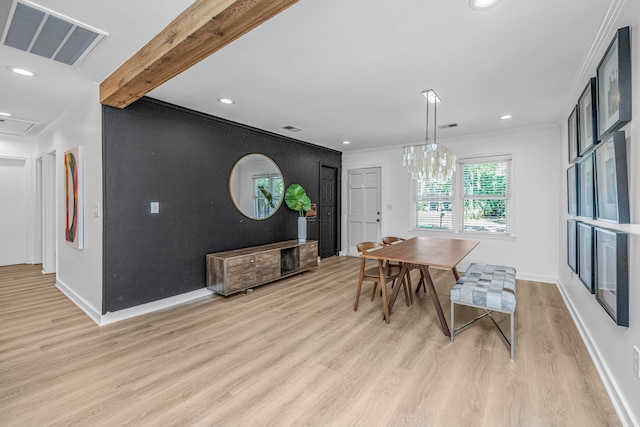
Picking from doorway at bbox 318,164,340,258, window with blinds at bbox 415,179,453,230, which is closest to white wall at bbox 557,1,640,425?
window with blinds at bbox 415,179,453,230

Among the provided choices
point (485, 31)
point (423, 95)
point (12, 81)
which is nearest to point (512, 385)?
point (485, 31)

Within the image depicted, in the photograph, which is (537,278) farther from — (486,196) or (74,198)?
(74,198)

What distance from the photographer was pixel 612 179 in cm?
174

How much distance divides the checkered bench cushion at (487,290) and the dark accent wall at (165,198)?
9.80ft

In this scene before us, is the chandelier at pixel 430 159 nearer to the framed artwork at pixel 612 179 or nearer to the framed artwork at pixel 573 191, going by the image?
the framed artwork at pixel 573 191

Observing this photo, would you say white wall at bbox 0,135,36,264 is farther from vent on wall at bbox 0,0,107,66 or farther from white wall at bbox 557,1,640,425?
white wall at bbox 557,1,640,425

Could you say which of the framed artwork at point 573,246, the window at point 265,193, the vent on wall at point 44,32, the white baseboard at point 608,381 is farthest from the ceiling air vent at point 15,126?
the framed artwork at point 573,246

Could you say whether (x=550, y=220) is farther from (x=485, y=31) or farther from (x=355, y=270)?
(x=485, y=31)

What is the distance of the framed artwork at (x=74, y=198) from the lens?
321 cm

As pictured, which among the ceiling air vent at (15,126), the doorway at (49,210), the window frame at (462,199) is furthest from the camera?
the window frame at (462,199)

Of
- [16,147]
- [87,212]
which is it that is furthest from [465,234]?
[16,147]

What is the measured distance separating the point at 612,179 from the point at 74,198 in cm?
485

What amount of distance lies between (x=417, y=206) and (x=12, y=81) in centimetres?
573

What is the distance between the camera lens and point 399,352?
92.9 inches
